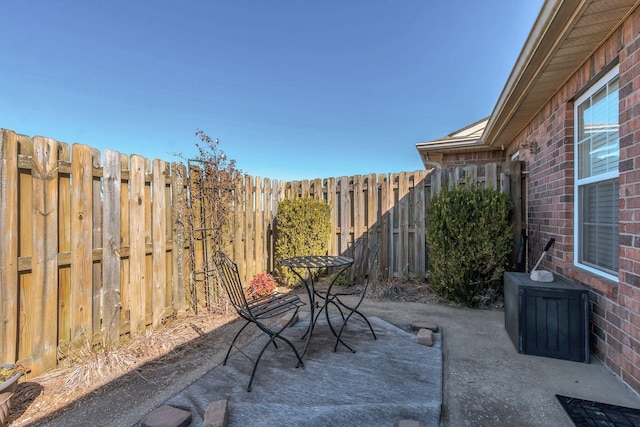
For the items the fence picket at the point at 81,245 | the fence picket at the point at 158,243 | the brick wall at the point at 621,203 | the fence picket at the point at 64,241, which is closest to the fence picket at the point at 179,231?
the fence picket at the point at 158,243

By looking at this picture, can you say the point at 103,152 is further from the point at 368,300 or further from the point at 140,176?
the point at 368,300

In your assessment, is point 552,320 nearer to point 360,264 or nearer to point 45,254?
point 360,264

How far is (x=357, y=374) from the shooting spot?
6.79 feet

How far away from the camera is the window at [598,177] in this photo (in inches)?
88.9

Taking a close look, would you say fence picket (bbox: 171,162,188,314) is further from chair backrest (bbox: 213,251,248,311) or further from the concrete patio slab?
the concrete patio slab

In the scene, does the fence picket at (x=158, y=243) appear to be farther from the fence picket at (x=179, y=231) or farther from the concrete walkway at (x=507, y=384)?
the concrete walkway at (x=507, y=384)

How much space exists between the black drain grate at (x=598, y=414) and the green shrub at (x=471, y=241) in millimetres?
2004

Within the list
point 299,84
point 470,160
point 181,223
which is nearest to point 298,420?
point 181,223

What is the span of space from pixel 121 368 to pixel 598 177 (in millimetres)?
4379

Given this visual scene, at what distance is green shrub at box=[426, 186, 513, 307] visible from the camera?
3648 mm

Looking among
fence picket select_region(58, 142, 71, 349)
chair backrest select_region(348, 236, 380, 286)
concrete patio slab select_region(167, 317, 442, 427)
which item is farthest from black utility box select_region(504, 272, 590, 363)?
fence picket select_region(58, 142, 71, 349)

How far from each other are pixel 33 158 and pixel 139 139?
242 inches

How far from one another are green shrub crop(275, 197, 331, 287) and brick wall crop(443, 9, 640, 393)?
320 cm

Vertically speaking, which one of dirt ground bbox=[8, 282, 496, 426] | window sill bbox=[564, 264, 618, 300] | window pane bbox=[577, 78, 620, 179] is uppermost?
window pane bbox=[577, 78, 620, 179]
